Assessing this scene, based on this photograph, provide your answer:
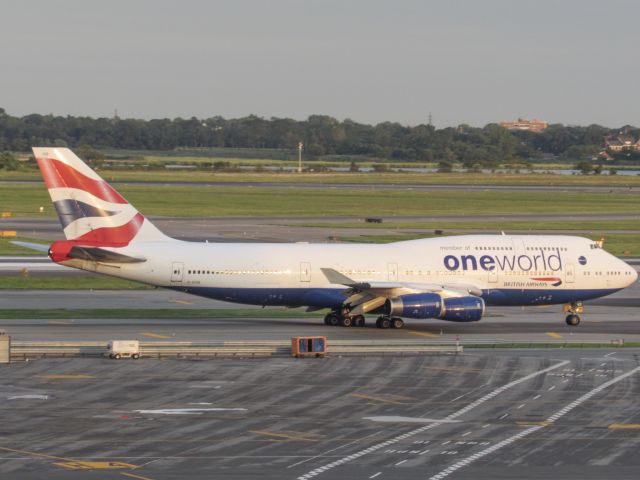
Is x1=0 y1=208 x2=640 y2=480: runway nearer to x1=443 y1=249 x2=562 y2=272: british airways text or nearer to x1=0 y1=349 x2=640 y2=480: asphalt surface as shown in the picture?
x1=0 y1=349 x2=640 y2=480: asphalt surface

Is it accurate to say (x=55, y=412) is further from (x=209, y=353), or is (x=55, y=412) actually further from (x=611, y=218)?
(x=611, y=218)

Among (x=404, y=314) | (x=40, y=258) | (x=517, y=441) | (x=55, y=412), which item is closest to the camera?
(x=517, y=441)

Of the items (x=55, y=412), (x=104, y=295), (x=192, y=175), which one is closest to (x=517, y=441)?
(x=55, y=412)

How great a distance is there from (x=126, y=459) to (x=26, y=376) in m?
11.7

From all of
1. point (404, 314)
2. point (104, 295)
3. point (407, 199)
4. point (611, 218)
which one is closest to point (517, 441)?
point (404, 314)

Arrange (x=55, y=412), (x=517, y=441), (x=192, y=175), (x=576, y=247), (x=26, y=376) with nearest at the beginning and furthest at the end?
(x=517, y=441) → (x=55, y=412) → (x=26, y=376) → (x=576, y=247) → (x=192, y=175)

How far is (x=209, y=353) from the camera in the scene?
42.3m

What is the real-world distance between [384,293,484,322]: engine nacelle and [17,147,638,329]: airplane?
41 millimetres

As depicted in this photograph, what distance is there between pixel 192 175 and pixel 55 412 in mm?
164413

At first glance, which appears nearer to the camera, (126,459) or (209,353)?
(126,459)

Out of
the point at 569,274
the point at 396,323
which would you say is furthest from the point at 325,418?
the point at 569,274

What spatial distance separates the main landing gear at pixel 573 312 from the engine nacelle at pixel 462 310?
5.26 m

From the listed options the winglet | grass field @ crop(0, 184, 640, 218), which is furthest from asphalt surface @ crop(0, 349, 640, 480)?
grass field @ crop(0, 184, 640, 218)

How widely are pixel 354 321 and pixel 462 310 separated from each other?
4894mm
